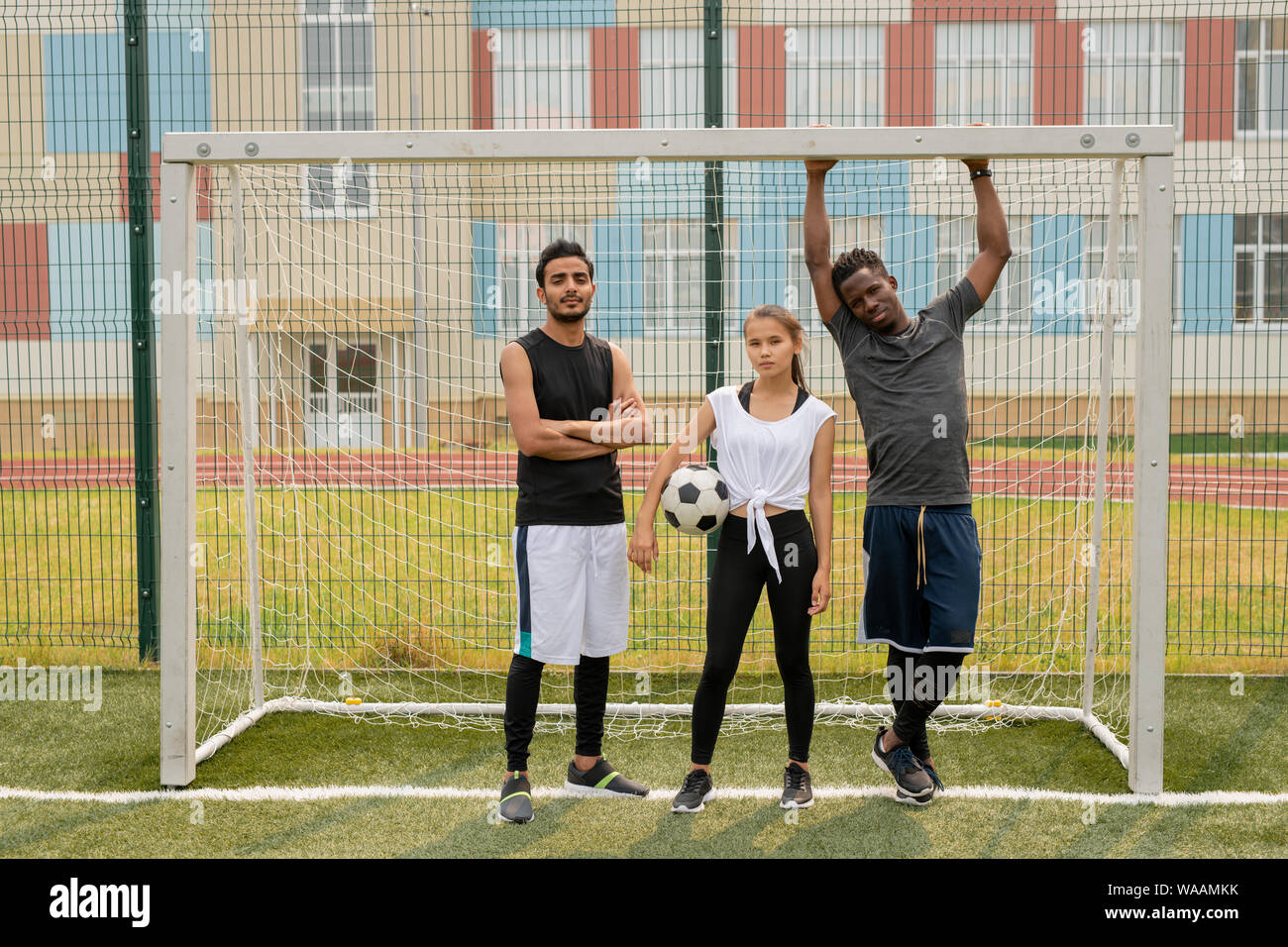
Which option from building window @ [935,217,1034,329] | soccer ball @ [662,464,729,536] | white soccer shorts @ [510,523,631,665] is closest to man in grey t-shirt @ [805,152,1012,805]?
soccer ball @ [662,464,729,536]

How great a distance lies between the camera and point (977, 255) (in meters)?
4.81

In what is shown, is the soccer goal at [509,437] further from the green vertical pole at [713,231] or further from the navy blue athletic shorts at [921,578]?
the navy blue athletic shorts at [921,578]

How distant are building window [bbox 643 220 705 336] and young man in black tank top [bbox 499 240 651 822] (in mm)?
1661

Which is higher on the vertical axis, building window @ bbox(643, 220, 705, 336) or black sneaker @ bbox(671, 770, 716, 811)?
building window @ bbox(643, 220, 705, 336)

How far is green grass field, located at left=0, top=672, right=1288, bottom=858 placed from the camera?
353 cm

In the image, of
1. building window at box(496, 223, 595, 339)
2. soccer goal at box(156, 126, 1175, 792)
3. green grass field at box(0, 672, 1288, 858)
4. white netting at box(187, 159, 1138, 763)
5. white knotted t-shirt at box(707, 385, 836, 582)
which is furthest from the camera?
building window at box(496, 223, 595, 339)

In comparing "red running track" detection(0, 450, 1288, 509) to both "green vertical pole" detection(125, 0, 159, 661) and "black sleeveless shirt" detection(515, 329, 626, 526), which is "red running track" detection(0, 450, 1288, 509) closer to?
"green vertical pole" detection(125, 0, 159, 661)

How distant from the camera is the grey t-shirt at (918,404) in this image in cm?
379

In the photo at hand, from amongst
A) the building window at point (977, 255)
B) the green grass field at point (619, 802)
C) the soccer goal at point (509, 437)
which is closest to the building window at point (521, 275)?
the soccer goal at point (509, 437)

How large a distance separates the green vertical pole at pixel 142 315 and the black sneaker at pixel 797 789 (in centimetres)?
368

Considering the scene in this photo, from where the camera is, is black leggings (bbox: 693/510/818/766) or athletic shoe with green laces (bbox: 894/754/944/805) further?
athletic shoe with green laces (bbox: 894/754/944/805)

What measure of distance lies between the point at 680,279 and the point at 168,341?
117 inches

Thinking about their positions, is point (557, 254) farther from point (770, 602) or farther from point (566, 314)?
point (770, 602)

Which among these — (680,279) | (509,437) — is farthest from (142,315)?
(680,279)
